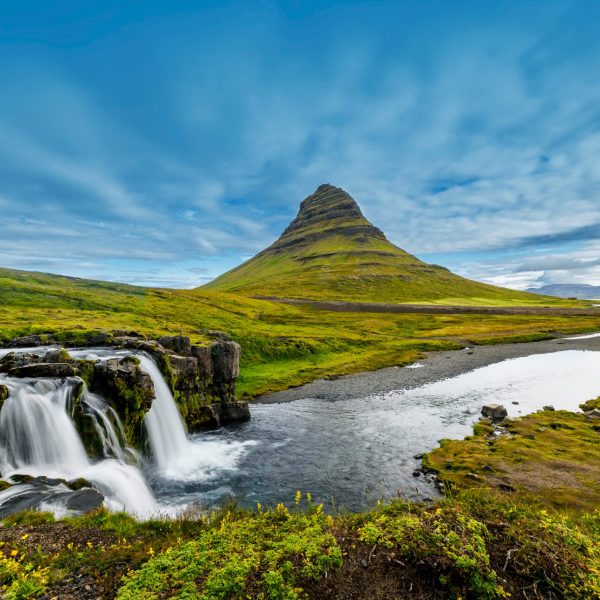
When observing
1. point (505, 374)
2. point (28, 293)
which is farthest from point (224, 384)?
point (28, 293)

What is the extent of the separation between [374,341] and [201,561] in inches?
3381

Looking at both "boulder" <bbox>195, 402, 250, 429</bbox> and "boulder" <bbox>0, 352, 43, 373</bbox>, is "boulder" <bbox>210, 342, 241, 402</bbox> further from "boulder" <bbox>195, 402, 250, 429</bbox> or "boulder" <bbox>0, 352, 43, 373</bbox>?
"boulder" <bbox>0, 352, 43, 373</bbox>

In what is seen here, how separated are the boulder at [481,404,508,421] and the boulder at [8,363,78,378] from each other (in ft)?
128

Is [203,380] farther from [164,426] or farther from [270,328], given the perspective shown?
[270,328]

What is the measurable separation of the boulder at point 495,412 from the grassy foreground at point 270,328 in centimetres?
2695

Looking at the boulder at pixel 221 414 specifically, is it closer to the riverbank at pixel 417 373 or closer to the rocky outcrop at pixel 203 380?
the rocky outcrop at pixel 203 380

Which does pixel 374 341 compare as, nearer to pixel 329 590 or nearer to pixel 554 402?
pixel 554 402

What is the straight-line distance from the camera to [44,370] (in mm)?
24422

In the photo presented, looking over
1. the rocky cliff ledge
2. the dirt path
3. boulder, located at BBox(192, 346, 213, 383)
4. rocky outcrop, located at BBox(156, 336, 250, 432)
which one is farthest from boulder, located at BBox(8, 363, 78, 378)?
the dirt path

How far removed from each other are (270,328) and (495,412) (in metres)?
66.0

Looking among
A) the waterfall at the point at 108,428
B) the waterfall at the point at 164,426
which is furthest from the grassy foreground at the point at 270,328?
the waterfall at the point at 108,428

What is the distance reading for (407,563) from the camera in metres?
10.0

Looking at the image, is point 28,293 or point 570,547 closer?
point 570,547

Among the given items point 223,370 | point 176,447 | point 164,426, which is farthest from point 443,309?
point 164,426
